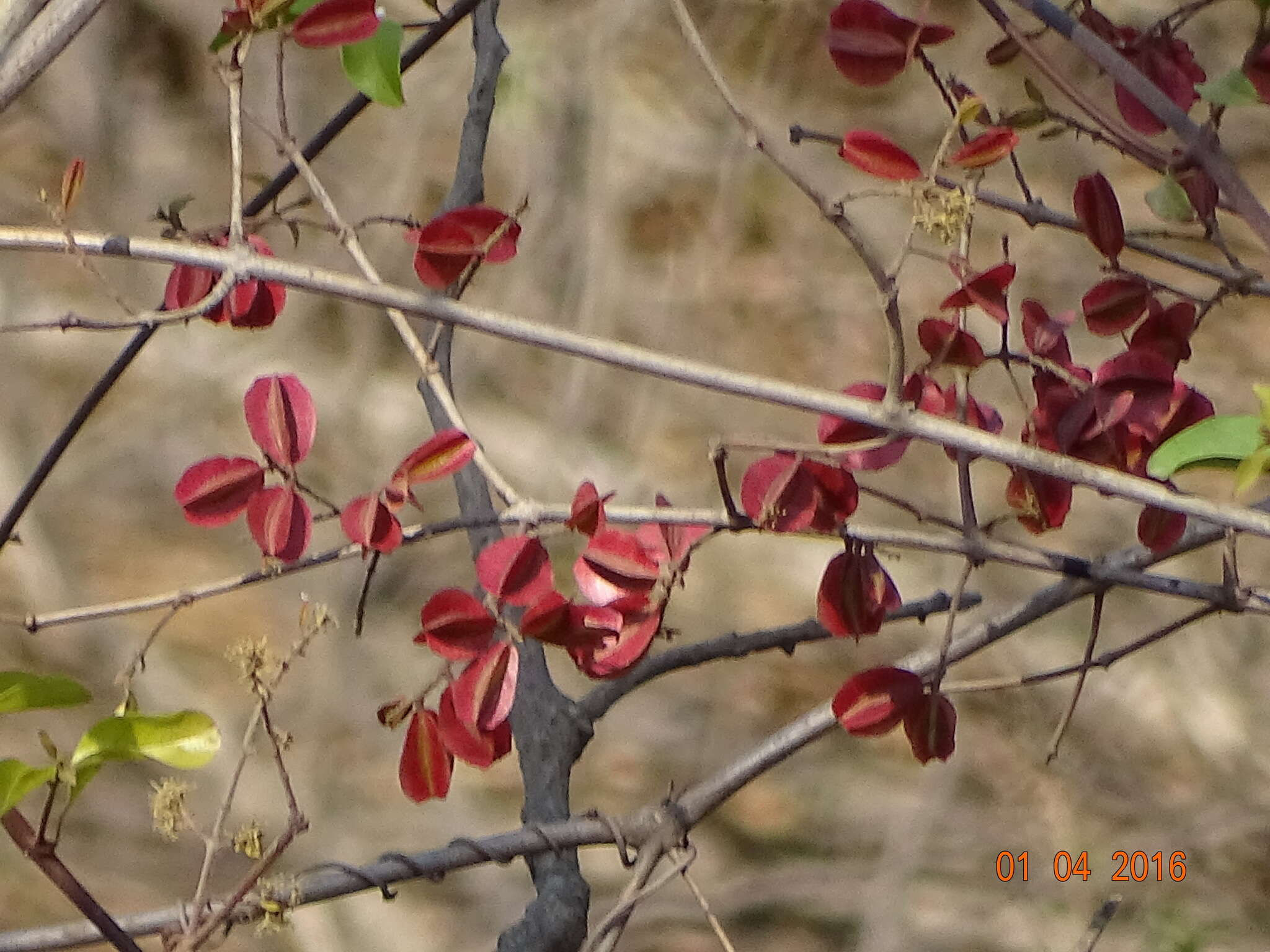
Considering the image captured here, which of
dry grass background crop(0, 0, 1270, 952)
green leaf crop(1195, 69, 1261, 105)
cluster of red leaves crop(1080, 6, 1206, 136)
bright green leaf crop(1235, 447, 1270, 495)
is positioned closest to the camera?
bright green leaf crop(1235, 447, 1270, 495)

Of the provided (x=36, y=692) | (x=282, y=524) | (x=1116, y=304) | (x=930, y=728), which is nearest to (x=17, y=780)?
(x=36, y=692)

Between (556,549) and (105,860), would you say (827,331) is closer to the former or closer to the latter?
(556,549)

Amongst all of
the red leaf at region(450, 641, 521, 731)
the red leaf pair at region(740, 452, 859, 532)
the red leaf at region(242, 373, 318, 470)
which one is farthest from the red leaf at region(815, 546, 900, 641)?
the red leaf at region(242, 373, 318, 470)

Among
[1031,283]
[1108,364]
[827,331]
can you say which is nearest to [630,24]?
[827,331]

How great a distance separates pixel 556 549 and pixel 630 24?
81 cm

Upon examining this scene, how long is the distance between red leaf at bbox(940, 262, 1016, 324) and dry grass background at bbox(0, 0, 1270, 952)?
97 cm

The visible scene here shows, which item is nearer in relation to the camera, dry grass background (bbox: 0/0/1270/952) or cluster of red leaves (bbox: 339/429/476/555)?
cluster of red leaves (bbox: 339/429/476/555)

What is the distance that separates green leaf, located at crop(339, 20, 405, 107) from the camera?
427 millimetres

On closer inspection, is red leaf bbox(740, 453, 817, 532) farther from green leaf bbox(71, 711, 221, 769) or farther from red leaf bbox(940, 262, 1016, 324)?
green leaf bbox(71, 711, 221, 769)

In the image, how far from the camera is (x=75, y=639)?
4.93ft

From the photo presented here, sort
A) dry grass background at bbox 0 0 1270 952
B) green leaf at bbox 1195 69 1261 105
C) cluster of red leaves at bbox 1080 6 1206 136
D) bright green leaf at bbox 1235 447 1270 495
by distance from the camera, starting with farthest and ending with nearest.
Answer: dry grass background at bbox 0 0 1270 952
cluster of red leaves at bbox 1080 6 1206 136
green leaf at bbox 1195 69 1261 105
bright green leaf at bbox 1235 447 1270 495

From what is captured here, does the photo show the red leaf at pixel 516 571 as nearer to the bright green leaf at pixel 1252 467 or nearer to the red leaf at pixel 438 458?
the red leaf at pixel 438 458

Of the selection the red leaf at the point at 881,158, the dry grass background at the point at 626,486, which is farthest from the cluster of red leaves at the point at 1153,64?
the dry grass background at the point at 626,486

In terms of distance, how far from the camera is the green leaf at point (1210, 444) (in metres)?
0.32
